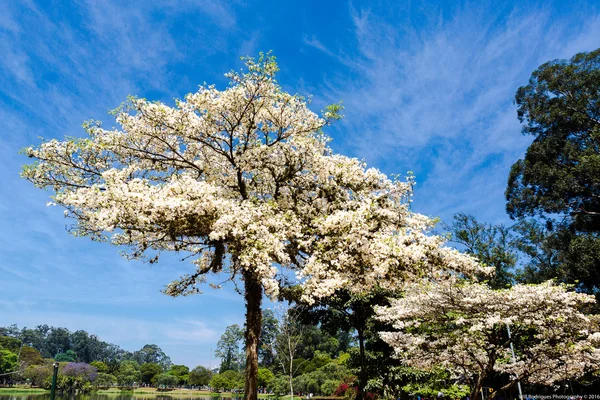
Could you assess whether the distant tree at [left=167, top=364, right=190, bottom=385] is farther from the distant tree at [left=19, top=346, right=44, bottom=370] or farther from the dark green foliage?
the dark green foliage

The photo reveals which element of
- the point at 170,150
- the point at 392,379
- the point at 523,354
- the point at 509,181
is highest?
the point at 509,181

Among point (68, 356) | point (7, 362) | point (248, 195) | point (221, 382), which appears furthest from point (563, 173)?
point (68, 356)

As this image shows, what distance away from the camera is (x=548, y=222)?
31781 mm

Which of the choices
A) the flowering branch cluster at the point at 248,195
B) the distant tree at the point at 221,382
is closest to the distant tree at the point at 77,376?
the distant tree at the point at 221,382

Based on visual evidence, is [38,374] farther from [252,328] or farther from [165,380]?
[252,328]

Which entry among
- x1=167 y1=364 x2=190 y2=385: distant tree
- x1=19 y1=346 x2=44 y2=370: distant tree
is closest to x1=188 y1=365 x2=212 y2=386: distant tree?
x1=167 y1=364 x2=190 y2=385: distant tree

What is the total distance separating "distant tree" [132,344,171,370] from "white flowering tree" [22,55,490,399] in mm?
156742

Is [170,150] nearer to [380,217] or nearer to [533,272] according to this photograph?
[380,217]

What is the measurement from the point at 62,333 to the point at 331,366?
438 feet

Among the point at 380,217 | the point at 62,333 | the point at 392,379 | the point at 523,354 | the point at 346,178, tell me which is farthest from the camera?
the point at 62,333

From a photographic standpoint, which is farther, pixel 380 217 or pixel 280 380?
pixel 280 380

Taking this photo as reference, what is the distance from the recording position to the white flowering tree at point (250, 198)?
9.88 metres

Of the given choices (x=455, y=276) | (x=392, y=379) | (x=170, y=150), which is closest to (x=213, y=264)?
(x=170, y=150)

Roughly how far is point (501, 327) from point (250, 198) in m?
9.14
